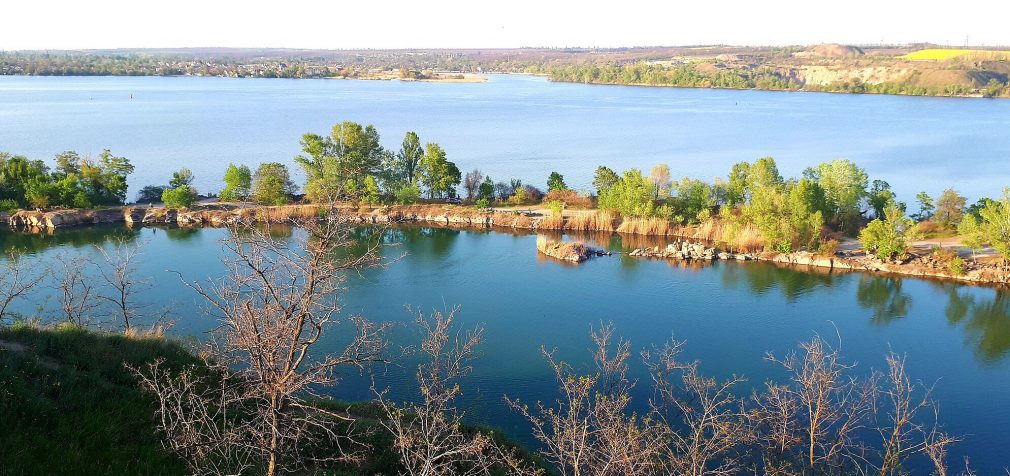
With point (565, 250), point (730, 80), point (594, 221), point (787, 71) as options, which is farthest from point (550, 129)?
point (787, 71)

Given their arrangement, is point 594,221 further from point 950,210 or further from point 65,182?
point 65,182

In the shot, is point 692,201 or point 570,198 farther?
point 570,198

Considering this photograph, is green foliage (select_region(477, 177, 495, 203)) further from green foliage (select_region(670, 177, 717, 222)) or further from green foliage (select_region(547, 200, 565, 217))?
green foliage (select_region(670, 177, 717, 222))

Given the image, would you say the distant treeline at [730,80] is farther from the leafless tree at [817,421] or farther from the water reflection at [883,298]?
the leafless tree at [817,421]

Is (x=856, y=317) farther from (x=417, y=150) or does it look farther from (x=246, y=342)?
(x=417, y=150)

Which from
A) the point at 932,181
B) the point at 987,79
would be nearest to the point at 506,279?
the point at 932,181

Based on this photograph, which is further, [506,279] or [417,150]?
[417,150]
